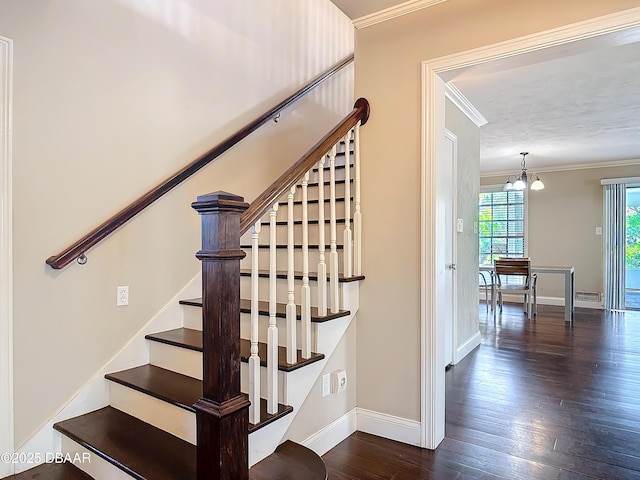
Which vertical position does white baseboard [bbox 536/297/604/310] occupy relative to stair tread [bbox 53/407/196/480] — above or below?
below

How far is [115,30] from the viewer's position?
224cm

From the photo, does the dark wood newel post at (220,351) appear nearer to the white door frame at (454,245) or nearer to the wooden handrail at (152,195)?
the wooden handrail at (152,195)

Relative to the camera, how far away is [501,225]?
7723mm

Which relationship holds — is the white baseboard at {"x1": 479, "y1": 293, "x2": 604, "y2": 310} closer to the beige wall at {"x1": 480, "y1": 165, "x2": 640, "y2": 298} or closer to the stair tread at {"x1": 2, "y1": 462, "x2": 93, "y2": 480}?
the beige wall at {"x1": 480, "y1": 165, "x2": 640, "y2": 298}

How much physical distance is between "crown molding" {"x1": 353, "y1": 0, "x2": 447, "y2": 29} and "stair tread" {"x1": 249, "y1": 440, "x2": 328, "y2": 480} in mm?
2371

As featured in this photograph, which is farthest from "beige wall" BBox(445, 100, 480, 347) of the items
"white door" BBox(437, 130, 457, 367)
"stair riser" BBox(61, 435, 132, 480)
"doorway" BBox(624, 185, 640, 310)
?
"doorway" BBox(624, 185, 640, 310)

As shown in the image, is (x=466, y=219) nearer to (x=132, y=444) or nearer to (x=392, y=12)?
(x=392, y=12)

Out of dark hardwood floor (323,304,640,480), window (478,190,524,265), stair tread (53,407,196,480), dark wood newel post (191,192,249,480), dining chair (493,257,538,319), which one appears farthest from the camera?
window (478,190,524,265)

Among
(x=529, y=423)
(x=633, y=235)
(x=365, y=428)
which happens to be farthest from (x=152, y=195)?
(x=633, y=235)

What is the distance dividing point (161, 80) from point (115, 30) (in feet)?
1.12

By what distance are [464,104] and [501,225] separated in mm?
4576

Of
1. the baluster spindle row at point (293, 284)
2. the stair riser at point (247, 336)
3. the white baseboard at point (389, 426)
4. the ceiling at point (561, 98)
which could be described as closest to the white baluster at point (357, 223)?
the baluster spindle row at point (293, 284)

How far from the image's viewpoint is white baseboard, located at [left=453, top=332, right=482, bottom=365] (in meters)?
3.80

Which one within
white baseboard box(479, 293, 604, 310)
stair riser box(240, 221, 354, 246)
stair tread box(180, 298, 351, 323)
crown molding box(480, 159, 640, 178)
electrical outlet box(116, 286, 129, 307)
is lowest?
white baseboard box(479, 293, 604, 310)
